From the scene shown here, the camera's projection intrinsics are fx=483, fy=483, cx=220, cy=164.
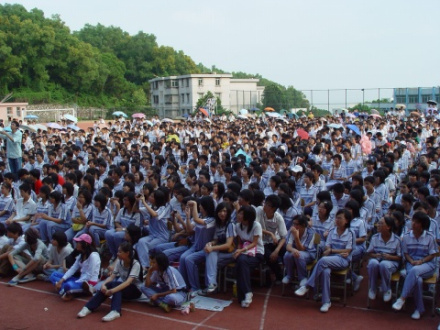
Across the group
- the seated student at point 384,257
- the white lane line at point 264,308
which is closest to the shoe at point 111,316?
the white lane line at point 264,308

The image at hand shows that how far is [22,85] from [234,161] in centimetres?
3634

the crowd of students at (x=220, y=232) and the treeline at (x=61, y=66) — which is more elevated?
the treeline at (x=61, y=66)

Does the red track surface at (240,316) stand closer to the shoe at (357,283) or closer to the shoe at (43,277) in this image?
the shoe at (357,283)

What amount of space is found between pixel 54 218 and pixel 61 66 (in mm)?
38622

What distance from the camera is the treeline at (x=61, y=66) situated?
40000mm

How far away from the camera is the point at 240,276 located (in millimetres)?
5859

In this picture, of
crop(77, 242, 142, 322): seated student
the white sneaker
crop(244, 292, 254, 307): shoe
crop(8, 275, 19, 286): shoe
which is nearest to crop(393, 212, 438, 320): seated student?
the white sneaker

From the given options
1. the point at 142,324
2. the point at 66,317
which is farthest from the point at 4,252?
the point at 142,324

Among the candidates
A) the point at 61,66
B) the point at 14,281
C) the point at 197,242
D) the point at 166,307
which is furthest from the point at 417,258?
the point at 61,66

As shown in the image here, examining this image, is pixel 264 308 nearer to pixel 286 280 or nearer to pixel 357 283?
pixel 286 280

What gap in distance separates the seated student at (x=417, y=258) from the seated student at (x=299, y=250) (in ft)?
3.59

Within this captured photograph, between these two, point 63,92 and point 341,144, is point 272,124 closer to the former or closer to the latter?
point 341,144

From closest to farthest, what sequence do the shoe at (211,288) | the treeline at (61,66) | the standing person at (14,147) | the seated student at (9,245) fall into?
1. the shoe at (211,288)
2. the seated student at (9,245)
3. the standing person at (14,147)
4. the treeline at (61,66)

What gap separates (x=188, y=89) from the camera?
46.7 metres
